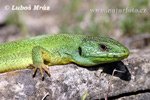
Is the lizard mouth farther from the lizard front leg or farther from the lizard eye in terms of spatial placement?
the lizard front leg

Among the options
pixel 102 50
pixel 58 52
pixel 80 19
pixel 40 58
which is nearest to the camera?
pixel 102 50

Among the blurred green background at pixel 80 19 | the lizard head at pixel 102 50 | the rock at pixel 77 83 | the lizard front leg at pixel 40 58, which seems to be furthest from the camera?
the blurred green background at pixel 80 19

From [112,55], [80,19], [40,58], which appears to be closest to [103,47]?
[112,55]

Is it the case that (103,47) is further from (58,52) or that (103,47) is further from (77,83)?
(58,52)

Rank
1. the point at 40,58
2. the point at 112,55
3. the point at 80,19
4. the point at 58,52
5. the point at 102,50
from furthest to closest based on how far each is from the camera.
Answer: the point at 80,19, the point at 58,52, the point at 40,58, the point at 102,50, the point at 112,55

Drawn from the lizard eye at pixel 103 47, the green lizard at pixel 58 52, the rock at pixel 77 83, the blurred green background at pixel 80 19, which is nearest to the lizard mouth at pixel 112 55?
the green lizard at pixel 58 52

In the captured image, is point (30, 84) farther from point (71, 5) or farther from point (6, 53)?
point (71, 5)

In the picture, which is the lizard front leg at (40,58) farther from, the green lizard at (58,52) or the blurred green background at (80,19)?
the blurred green background at (80,19)
